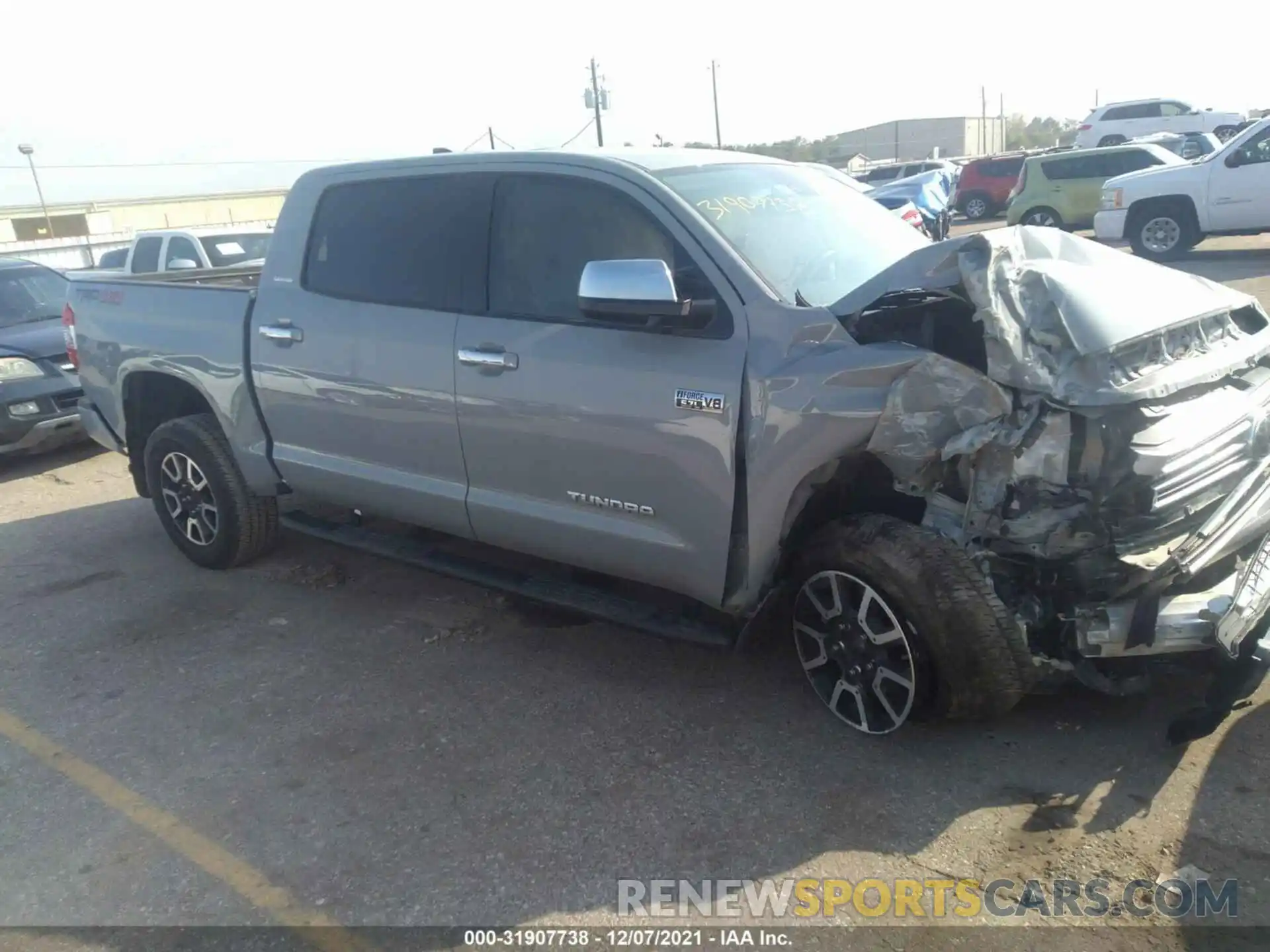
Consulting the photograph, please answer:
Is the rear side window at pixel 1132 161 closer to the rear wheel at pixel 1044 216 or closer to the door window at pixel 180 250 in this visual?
the rear wheel at pixel 1044 216

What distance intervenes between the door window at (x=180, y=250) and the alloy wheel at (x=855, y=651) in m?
10.1

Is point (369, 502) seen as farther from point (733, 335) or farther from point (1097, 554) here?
point (1097, 554)

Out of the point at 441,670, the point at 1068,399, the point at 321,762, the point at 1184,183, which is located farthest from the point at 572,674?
the point at 1184,183

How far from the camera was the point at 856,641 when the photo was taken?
346 cm

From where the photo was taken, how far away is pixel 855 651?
137 inches

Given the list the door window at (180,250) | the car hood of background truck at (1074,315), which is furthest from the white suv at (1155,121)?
the car hood of background truck at (1074,315)

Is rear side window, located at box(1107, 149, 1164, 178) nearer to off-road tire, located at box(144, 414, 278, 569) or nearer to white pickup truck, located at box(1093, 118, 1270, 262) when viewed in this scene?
white pickup truck, located at box(1093, 118, 1270, 262)

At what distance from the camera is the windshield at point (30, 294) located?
8906 mm

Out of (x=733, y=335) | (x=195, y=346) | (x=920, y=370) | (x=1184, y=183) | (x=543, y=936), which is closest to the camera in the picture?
(x=543, y=936)

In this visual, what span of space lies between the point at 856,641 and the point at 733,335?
3.61 feet

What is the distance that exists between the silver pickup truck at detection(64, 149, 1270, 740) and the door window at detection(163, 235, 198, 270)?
25.5ft

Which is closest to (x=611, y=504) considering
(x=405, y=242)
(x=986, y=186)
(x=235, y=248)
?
(x=405, y=242)

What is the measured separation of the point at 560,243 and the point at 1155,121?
3037 cm

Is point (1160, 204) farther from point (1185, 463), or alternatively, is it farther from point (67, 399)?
point (67, 399)
